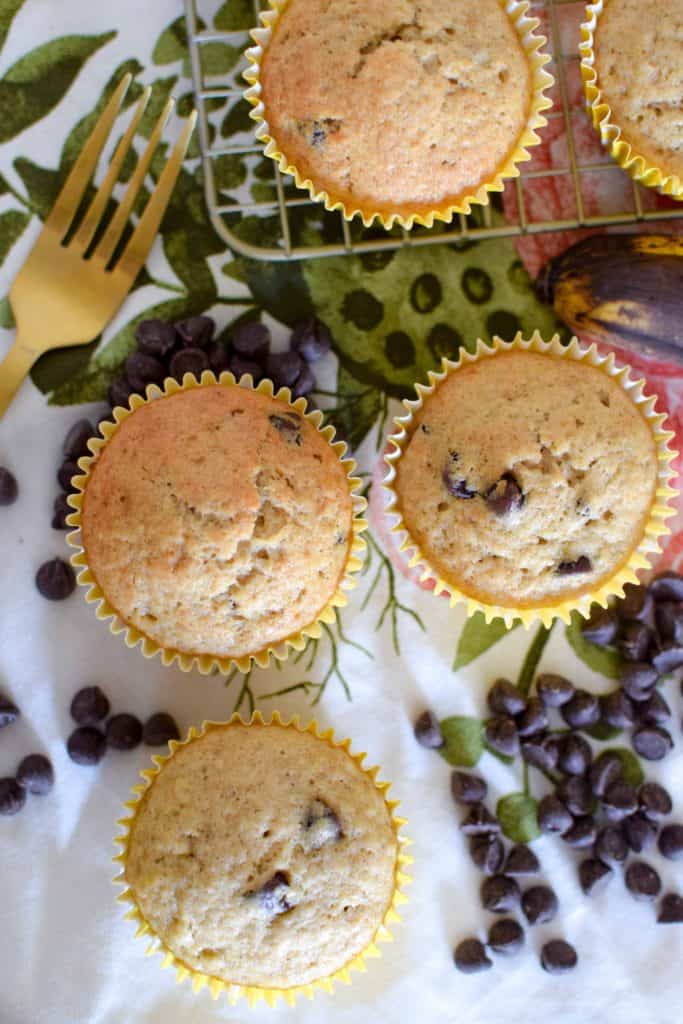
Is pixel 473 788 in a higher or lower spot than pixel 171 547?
lower

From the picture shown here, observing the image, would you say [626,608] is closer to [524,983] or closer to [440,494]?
[440,494]

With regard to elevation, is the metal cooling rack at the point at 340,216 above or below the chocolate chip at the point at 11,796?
above

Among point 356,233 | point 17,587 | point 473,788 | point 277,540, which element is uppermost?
point 356,233

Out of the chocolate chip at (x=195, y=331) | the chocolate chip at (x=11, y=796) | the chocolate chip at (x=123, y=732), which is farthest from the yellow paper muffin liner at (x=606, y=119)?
the chocolate chip at (x=11, y=796)

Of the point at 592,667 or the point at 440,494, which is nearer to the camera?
the point at 440,494

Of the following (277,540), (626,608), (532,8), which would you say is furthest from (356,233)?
(626,608)

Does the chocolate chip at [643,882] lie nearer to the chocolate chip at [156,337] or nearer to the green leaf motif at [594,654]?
the green leaf motif at [594,654]
